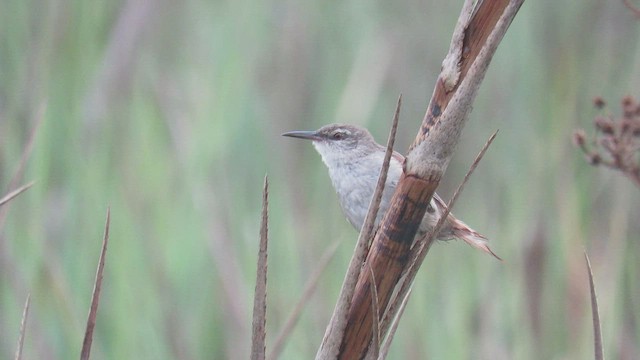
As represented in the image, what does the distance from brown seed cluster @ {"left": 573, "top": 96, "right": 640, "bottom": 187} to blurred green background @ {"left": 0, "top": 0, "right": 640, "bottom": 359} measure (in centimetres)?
54

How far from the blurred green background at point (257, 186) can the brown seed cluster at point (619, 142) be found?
54 centimetres

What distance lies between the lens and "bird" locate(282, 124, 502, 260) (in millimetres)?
2020

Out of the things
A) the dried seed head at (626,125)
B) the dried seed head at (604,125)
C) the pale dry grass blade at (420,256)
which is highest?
the pale dry grass blade at (420,256)

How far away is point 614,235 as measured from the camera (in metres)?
1.98

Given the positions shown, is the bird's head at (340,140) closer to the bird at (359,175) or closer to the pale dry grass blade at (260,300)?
the bird at (359,175)

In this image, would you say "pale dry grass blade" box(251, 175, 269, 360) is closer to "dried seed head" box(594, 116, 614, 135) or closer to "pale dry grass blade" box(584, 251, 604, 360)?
"pale dry grass blade" box(584, 251, 604, 360)

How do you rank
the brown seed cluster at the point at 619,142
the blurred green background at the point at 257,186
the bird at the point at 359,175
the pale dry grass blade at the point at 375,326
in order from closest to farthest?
the pale dry grass blade at the point at 375,326 < the brown seed cluster at the point at 619,142 < the blurred green background at the point at 257,186 < the bird at the point at 359,175

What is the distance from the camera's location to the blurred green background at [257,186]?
1.87 metres

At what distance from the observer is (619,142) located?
4.37 feet

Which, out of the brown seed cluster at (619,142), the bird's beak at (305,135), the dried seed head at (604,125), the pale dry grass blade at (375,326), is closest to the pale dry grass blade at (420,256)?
the pale dry grass blade at (375,326)

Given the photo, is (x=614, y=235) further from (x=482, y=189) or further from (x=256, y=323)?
(x=256, y=323)

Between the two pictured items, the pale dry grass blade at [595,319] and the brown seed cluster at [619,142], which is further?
the brown seed cluster at [619,142]

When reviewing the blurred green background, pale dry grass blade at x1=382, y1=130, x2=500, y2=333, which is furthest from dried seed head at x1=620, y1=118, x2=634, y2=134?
pale dry grass blade at x1=382, y1=130, x2=500, y2=333

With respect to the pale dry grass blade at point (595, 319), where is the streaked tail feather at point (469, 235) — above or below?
below
